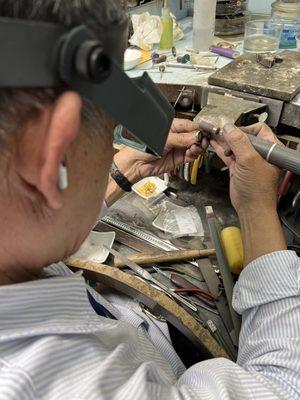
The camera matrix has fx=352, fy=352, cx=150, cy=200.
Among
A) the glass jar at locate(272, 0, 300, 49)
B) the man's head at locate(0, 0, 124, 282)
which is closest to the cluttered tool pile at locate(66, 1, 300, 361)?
the glass jar at locate(272, 0, 300, 49)

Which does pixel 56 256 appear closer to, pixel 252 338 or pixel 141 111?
pixel 141 111

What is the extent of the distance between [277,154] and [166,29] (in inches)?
38.6

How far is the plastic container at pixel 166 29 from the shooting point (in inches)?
59.2

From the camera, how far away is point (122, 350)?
53cm

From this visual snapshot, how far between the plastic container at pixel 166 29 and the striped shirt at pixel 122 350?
115 centimetres

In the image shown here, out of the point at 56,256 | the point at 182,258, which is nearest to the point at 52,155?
the point at 56,256

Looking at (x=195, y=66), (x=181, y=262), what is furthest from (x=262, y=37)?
(x=181, y=262)

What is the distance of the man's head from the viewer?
34 cm

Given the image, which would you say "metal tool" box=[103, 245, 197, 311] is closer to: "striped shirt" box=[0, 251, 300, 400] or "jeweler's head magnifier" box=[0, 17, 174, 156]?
"striped shirt" box=[0, 251, 300, 400]

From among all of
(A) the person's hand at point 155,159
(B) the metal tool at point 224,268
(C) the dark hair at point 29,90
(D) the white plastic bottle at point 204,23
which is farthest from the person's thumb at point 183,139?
(D) the white plastic bottle at point 204,23

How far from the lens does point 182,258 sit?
0.92 meters

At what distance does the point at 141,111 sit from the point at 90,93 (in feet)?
0.30

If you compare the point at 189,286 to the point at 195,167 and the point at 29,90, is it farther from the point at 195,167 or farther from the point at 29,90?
the point at 29,90

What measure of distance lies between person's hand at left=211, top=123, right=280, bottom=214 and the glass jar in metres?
0.79
